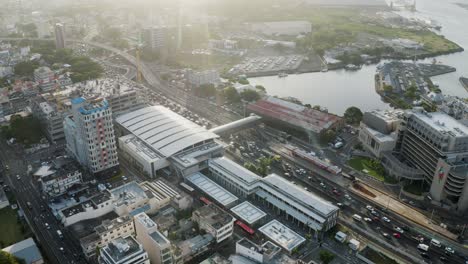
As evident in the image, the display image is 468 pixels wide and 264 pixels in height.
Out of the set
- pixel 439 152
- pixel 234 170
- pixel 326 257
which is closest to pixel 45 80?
pixel 234 170

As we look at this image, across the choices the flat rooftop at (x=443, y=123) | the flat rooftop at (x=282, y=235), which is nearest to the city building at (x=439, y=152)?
the flat rooftop at (x=443, y=123)

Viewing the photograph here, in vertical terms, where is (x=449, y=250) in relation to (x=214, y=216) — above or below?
below

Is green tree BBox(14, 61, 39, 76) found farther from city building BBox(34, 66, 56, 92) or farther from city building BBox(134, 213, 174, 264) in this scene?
city building BBox(134, 213, 174, 264)

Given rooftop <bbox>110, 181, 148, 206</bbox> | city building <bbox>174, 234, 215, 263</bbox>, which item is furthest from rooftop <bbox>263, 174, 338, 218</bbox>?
rooftop <bbox>110, 181, 148, 206</bbox>

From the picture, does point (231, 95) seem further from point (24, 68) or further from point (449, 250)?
point (24, 68)

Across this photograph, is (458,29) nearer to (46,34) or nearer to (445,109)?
(445,109)

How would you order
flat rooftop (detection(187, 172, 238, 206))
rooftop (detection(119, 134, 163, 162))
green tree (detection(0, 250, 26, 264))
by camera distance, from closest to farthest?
green tree (detection(0, 250, 26, 264))
flat rooftop (detection(187, 172, 238, 206))
rooftop (detection(119, 134, 163, 162))
